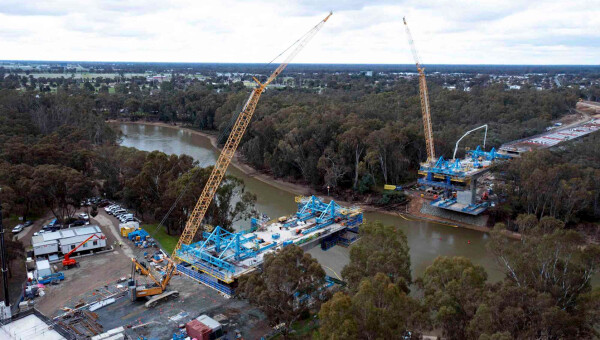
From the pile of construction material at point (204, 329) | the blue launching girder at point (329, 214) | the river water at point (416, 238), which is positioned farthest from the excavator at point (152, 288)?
the river water at point (416, 238)

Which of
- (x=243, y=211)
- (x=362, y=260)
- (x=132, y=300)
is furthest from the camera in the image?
(x=243, y=211)

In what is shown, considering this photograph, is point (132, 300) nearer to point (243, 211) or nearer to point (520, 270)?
point (243, 211)

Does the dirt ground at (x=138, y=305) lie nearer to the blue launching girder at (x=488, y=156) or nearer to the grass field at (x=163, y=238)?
the grass field at (x=163, y=238)

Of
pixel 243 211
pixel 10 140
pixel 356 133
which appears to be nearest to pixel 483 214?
pixel 356 133

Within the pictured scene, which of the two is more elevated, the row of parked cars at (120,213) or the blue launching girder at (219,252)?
the blue launching girder at (219,252)

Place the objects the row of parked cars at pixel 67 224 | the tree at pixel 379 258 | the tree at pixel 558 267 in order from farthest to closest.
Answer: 1. the row of parked cars at pixel 67 224
2. the tree at pixel 379 258
3. the tree at pixel 558 267

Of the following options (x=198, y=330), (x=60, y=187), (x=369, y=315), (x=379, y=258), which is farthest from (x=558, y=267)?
(x=60, y=187)

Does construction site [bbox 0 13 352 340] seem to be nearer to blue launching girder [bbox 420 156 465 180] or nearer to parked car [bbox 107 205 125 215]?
parked car [bbox 107 205 125 215]
